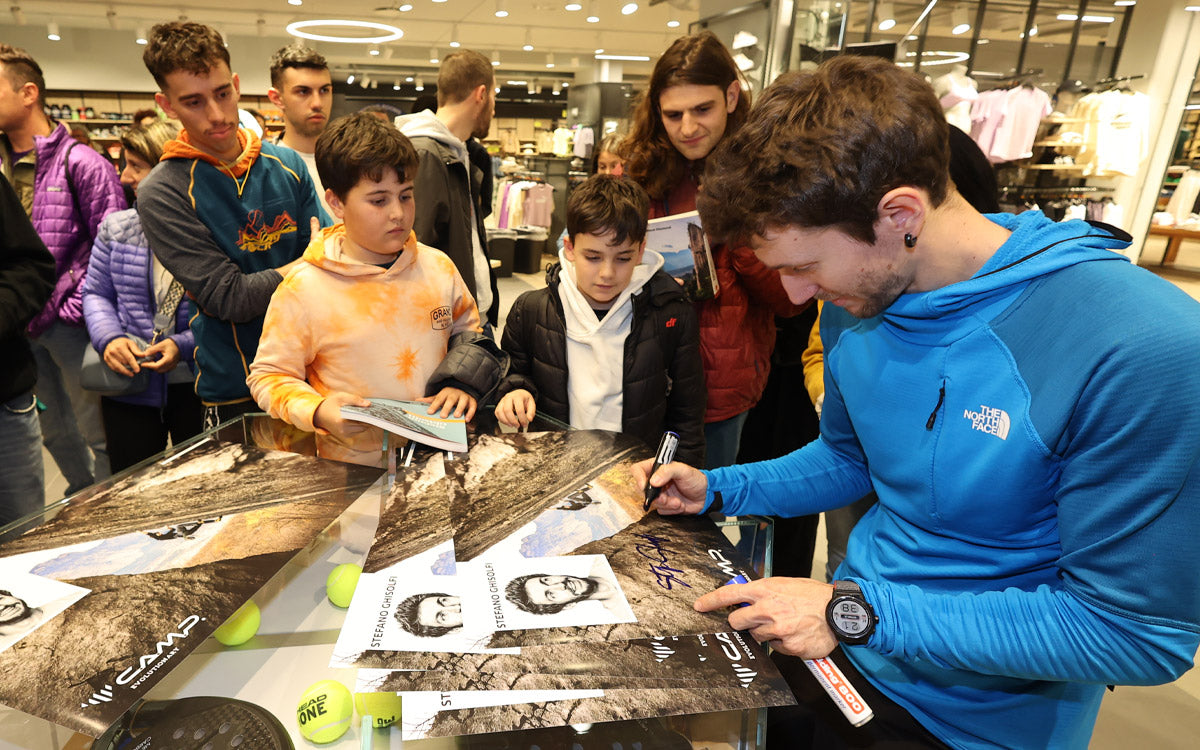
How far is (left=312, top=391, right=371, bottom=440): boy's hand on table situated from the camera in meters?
1.32

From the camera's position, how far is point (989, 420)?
0.87 meters

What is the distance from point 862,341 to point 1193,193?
9208mm

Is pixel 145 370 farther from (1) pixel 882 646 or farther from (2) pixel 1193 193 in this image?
(2) pixel 1193 193

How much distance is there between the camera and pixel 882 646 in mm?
851

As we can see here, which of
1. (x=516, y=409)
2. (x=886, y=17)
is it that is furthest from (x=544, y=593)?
(x=886, y=17)

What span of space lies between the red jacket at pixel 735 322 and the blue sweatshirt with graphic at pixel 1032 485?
82 centimetres

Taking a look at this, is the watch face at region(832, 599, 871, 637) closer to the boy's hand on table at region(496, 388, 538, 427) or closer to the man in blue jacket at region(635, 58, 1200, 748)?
the man in blue jacket at region(635, 58, 1200, 748)

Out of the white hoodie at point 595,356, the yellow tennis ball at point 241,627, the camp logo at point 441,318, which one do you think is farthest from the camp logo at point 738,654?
the camp logo at point 441,318

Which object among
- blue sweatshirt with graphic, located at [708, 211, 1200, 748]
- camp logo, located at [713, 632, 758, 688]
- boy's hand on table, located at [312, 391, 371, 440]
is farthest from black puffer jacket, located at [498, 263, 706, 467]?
camp logo, located at [713, 632, 758, 688]

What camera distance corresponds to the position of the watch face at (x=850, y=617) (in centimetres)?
85

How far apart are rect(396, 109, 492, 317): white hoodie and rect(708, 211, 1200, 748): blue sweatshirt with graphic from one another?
1.89 metres

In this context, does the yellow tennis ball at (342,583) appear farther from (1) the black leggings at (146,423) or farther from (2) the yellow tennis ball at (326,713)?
(1) the black leggings at (146,423)

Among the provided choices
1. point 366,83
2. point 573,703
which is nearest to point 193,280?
→ point 573,703

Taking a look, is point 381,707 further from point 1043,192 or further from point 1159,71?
point 1159,71
